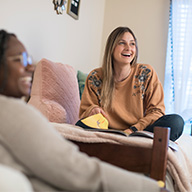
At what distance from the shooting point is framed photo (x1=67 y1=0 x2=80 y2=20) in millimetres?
2761

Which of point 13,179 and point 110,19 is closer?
point 13,179

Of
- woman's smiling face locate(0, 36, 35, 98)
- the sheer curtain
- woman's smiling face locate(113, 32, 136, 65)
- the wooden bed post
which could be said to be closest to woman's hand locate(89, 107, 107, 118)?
woman's smiling face locate(113, 32, 136, 65)

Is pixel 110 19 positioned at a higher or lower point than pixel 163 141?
higher

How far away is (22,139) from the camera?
2.29ft

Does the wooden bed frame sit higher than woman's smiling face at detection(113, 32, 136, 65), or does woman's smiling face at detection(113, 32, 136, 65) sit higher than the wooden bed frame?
woman's smiling face at detection(113, 32, 136, 65)

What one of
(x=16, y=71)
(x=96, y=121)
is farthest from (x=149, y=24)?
(x=16, y=71)

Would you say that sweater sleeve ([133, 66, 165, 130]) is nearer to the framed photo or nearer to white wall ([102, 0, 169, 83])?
the framed photo

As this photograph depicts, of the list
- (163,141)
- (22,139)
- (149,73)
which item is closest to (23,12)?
(149,73)

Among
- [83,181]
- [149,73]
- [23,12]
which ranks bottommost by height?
[83,181]

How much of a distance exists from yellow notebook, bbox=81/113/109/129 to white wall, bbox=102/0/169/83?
1792mm

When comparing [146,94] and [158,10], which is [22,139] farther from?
[158,10]

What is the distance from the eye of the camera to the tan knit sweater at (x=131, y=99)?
1.99 m

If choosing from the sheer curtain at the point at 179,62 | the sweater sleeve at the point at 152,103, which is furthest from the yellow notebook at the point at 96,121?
the sheer curtain at the point at 179,62

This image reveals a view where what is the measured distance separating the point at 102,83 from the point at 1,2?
0.75 metres
